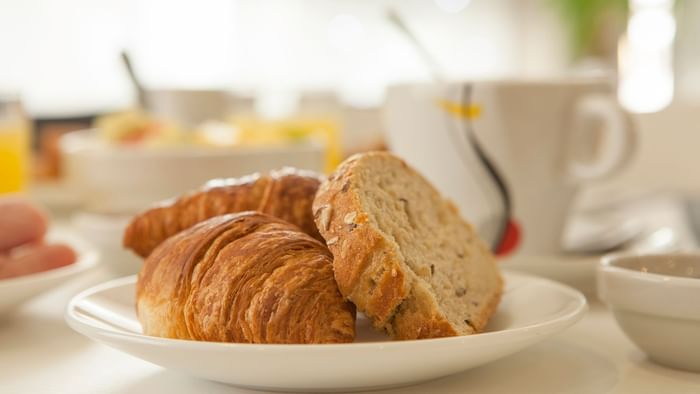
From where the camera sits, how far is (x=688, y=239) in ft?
4.41

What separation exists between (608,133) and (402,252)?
1.88 ft

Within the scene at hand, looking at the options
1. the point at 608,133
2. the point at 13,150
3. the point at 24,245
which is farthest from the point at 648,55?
the point at 24,245

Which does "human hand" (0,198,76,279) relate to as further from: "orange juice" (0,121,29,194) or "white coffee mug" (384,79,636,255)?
"orange juice" (0,121,29,194)

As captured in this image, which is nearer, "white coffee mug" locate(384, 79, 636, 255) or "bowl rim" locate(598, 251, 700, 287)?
"bowl rim" locate(598, 251, 700, 287)

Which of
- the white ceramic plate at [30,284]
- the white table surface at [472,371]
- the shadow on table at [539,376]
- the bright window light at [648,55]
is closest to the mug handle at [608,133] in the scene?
the white table surface at [472,371]

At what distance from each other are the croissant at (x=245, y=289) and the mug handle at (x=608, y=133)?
0.56 metres

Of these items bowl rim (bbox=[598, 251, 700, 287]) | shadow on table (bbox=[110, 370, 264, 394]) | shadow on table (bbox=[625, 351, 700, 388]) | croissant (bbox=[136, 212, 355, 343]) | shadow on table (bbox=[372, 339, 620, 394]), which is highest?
croissant (bbox=[136, 212, 355, 343])

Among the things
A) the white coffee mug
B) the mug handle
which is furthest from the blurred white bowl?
the mug handle

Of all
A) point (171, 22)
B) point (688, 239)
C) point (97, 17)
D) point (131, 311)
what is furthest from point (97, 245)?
point (171, 22)

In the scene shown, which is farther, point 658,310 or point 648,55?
point 648,55

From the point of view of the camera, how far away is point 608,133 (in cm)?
115

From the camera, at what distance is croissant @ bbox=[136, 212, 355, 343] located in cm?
64

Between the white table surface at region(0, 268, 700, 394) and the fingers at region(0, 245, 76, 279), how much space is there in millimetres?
81

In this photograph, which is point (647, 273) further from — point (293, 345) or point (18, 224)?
point (18, 224)
